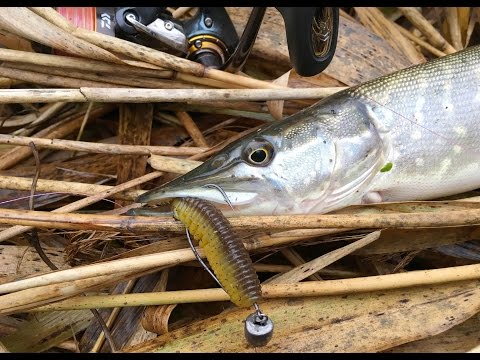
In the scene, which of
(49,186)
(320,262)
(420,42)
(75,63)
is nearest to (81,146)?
(49,186)

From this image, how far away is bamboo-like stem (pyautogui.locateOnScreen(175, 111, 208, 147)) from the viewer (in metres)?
2.19

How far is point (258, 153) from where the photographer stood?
1667 mm

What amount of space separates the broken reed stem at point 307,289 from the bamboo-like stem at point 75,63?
2.73 ft

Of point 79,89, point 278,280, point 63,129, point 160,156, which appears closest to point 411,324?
point 278,280

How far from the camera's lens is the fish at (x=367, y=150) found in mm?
1661

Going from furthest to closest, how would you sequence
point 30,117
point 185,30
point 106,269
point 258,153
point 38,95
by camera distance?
point 30,117 → point 185,30 → point 38,95 → point 258,153 → point 106,269

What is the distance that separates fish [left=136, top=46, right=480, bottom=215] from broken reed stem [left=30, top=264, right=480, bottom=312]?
217mm

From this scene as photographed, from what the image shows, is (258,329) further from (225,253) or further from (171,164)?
(171,164)

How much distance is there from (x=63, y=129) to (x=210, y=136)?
1.78 ft

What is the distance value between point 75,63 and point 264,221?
91cm

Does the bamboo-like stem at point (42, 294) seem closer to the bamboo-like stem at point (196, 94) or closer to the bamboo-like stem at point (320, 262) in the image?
the bamboo-like stem at point (320, 262)

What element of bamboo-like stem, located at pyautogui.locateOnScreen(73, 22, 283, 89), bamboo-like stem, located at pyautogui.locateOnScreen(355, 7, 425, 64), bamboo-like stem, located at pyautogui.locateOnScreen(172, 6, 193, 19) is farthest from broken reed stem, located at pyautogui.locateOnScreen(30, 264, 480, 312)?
bamboo-like stem, located at pyautogui.locateOnScreen(172, 6, 193, 19)

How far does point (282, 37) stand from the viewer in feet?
7.78

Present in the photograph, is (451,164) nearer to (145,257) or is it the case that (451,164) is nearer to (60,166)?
(145,257)
